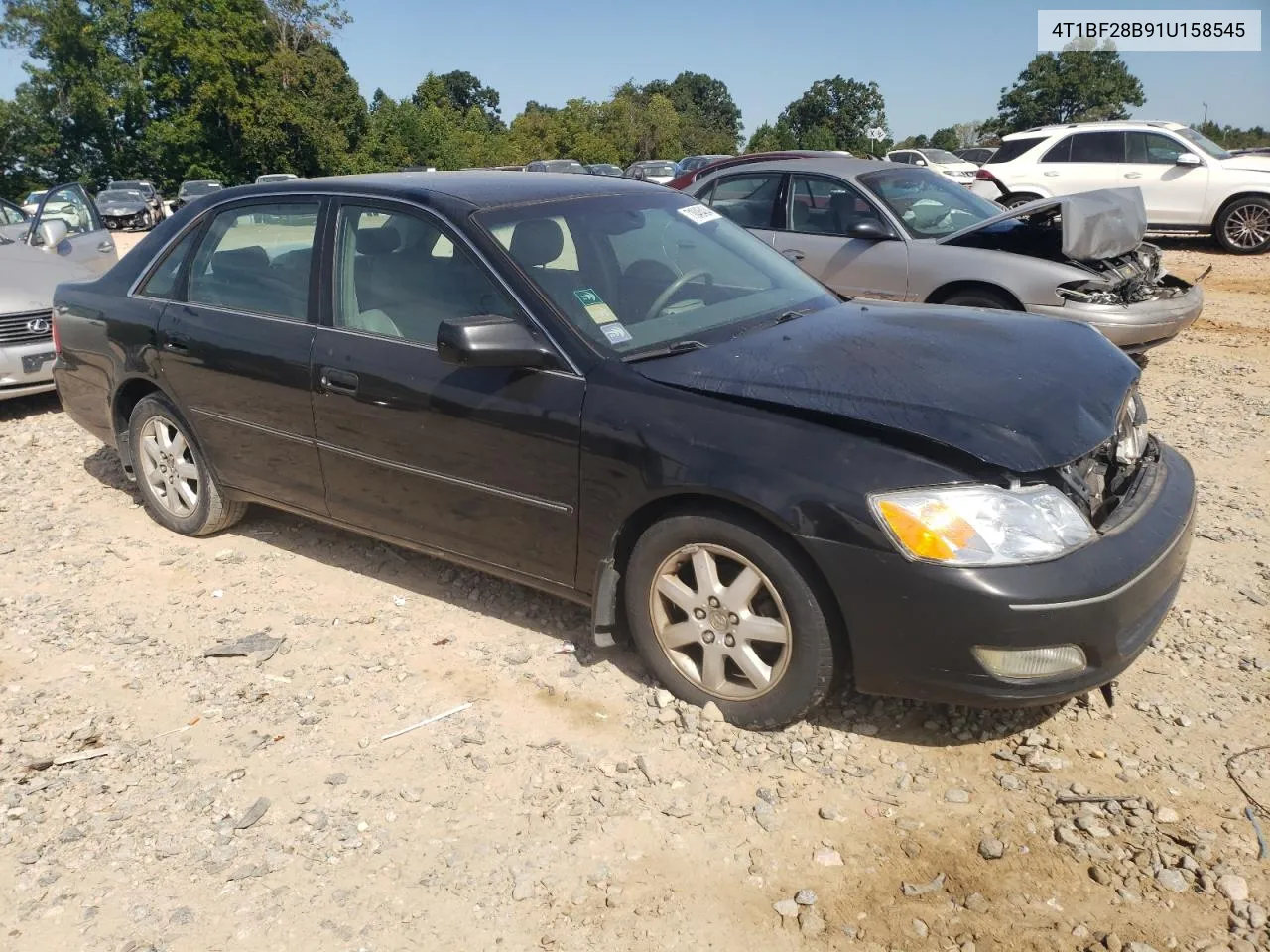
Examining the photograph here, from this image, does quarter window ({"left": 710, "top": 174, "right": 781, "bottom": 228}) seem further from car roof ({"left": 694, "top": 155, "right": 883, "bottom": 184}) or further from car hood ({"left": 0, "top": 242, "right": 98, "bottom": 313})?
car hood ({"left": 0, "top": 242, "right": 98, "bottom": 313})

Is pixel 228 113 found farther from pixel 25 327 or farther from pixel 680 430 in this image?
pixel 680 430

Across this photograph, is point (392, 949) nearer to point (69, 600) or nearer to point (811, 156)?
point (69, 600)

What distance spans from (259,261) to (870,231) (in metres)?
4.85

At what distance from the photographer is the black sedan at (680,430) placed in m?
2.89

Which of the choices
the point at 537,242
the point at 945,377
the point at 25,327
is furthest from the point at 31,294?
the point at 945,377

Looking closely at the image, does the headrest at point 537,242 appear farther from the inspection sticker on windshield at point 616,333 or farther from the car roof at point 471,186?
the inspection sticker on windshield at point 616,333

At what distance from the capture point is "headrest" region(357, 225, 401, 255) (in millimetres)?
4016

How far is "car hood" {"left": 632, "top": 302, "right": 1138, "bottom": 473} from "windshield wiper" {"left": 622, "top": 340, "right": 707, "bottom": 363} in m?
0.03

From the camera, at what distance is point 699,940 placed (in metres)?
2.53

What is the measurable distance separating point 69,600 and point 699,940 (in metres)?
3.38

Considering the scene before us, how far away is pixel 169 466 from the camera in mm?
5090

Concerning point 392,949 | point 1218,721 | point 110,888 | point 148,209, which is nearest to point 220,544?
point 110,888

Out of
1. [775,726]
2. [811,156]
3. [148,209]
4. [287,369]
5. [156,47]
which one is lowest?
[775,726]

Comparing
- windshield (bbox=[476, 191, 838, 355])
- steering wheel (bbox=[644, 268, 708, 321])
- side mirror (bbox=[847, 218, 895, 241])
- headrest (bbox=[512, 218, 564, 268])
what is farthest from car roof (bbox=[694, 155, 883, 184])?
headrest (bbox=[512, 218, 564, 268])
